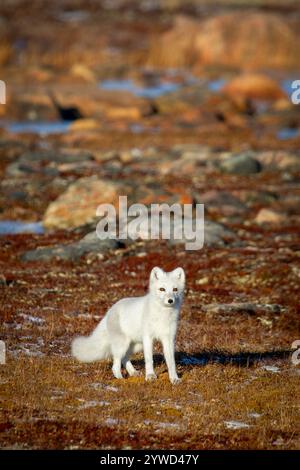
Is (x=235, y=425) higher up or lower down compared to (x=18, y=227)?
lower down

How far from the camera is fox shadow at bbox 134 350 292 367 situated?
18.5 metres

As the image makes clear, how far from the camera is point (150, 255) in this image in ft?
108

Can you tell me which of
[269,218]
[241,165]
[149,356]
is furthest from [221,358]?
[241,165]

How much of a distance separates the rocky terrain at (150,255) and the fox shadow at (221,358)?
2.4 inches

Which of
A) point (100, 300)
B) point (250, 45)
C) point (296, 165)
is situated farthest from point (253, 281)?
point (250, 45)

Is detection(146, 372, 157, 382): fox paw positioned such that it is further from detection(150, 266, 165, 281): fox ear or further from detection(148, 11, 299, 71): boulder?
detection(148, 11, 299, 71): boulder

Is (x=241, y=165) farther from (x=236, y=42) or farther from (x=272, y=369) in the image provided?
(x=236, y=42)

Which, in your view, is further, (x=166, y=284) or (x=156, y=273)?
(x=156, y=273)

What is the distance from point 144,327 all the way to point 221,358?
3.85 metres

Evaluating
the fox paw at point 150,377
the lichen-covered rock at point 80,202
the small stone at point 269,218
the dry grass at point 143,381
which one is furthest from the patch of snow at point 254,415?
the small stone at point 269,218

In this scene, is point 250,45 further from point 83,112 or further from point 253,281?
point 253,281

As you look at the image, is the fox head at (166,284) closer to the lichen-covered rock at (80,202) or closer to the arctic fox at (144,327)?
the arctic fox at (144,327)

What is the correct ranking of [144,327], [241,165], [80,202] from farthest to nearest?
[241,165], [80,202], [144,327]

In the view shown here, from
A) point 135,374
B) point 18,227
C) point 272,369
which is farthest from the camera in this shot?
point 18,227
